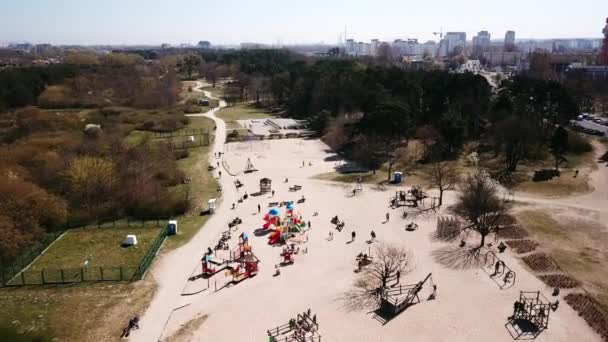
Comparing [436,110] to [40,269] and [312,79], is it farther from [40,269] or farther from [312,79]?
[40,269]

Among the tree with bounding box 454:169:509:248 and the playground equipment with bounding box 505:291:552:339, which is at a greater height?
the tree with bounding box 454:169:509:248

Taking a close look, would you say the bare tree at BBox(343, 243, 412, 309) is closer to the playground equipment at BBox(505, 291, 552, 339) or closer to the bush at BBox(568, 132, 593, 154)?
the playground equipment at BBox(505, 291, 552, 339)

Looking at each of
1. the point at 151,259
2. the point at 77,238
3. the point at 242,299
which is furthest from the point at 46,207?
the point at 242,299

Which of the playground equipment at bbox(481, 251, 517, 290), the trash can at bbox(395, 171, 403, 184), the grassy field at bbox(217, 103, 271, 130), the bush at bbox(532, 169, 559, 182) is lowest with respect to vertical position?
the playground equipment at bbox(481, 251, 517, 290)

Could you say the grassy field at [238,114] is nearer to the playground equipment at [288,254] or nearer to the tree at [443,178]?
the tree at [443,178]

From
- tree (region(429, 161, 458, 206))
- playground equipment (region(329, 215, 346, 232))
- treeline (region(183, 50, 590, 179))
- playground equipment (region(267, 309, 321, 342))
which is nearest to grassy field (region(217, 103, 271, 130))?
treeline (region(183, 50, 590, 179))

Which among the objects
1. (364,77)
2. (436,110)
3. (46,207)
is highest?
(364,77)
